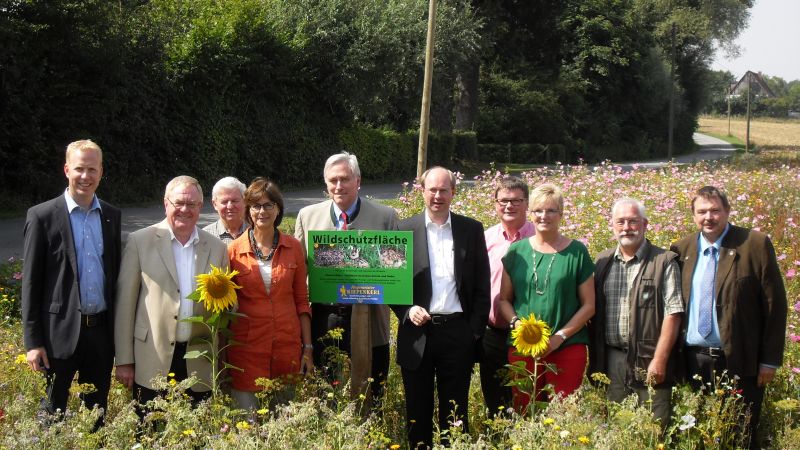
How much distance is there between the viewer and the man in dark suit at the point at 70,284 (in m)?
4.36

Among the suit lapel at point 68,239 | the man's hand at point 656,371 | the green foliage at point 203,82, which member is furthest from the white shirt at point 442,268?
the green foliage at point 203,82

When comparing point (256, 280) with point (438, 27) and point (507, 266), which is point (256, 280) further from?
point (438, 27)

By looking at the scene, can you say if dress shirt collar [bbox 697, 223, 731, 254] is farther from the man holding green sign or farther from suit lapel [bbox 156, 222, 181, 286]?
suit lapel [bbox 156, 222, 181, 286]

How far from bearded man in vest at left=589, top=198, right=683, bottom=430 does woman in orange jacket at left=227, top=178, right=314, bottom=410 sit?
1.72m

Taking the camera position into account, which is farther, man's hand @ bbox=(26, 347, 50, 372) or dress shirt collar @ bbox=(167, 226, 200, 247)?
dress shirt collar @ bbox=(167, 226, 200, 247)

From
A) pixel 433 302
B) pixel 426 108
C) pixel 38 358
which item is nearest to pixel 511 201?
pixel 433 302

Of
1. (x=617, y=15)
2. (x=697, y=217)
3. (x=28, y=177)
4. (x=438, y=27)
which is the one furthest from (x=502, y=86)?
(x=697, y=217)

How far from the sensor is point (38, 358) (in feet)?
14.3

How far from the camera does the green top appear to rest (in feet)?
15.5

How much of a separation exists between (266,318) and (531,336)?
4.82 ft

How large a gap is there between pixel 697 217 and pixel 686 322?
0.61 meters

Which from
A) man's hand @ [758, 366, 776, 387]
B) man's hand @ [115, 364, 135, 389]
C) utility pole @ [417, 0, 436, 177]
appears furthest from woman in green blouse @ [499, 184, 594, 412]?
utility pole @ [417, 0, 436, 177]

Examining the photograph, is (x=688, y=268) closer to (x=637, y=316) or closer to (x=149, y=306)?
(x=637, y=316)

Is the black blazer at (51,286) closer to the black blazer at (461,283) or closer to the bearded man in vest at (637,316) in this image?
the black blazer at (461,283)
